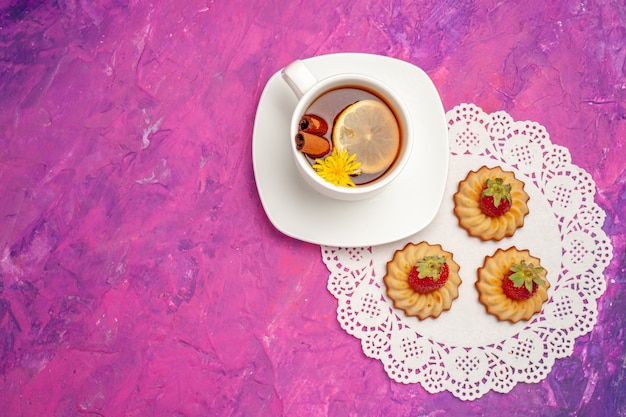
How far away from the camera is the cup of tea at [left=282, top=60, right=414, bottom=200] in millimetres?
895

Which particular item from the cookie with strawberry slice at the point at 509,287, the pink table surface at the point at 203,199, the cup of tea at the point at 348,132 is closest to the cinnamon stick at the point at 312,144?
the cup of tea at the point at 348,132

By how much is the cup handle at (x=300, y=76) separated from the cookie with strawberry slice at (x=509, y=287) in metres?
0.41

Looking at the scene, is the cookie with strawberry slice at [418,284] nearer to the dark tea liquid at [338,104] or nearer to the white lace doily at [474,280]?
the white lace doily at [474,280]

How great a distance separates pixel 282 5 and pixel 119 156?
379mm

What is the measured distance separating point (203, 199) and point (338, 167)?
0.26 meters

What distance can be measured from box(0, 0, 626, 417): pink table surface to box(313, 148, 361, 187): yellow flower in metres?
0.17

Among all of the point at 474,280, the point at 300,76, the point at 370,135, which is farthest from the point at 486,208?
the point at 300,76

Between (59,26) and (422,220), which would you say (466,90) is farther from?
(59,26)

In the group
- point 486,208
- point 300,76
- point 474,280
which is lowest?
point 474,280

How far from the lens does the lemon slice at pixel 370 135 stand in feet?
3.08

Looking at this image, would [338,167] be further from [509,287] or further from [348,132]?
[509,287]

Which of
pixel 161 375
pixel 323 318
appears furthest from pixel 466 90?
pixel 161 375

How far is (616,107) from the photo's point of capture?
1.10 meters

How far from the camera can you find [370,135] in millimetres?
948
